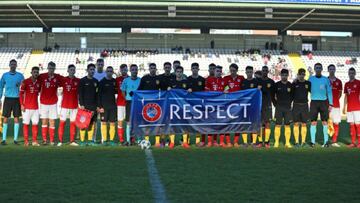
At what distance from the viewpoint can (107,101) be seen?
10.4 metres

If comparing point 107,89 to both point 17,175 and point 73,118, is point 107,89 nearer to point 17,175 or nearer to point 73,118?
point 73,118

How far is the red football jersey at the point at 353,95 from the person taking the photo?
1091 centimetres

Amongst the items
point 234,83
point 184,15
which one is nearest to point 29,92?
point 234,83

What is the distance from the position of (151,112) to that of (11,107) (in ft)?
9.52

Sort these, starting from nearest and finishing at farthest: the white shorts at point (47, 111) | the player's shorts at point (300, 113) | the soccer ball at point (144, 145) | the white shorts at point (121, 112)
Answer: the soccer ball at point (144, 145) → the player's shorts at point (300, 113) → the white shorts at point (47, 111) → the white shorts at point (121, 112)

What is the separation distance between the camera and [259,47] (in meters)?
37.3

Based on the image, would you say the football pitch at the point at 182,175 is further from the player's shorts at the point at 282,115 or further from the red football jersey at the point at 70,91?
the red football jersey at the point at 70,91

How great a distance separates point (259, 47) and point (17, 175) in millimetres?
32326

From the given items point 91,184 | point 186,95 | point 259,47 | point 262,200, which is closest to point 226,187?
point 262,200

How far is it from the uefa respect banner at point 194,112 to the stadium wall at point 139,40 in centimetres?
2638

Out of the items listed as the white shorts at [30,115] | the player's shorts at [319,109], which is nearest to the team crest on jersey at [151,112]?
the white shorts at [30,115]

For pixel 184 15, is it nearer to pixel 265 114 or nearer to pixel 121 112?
pixel 121 112

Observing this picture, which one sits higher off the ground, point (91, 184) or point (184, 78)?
point (184, 78)

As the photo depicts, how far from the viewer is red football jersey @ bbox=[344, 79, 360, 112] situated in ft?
35.8
